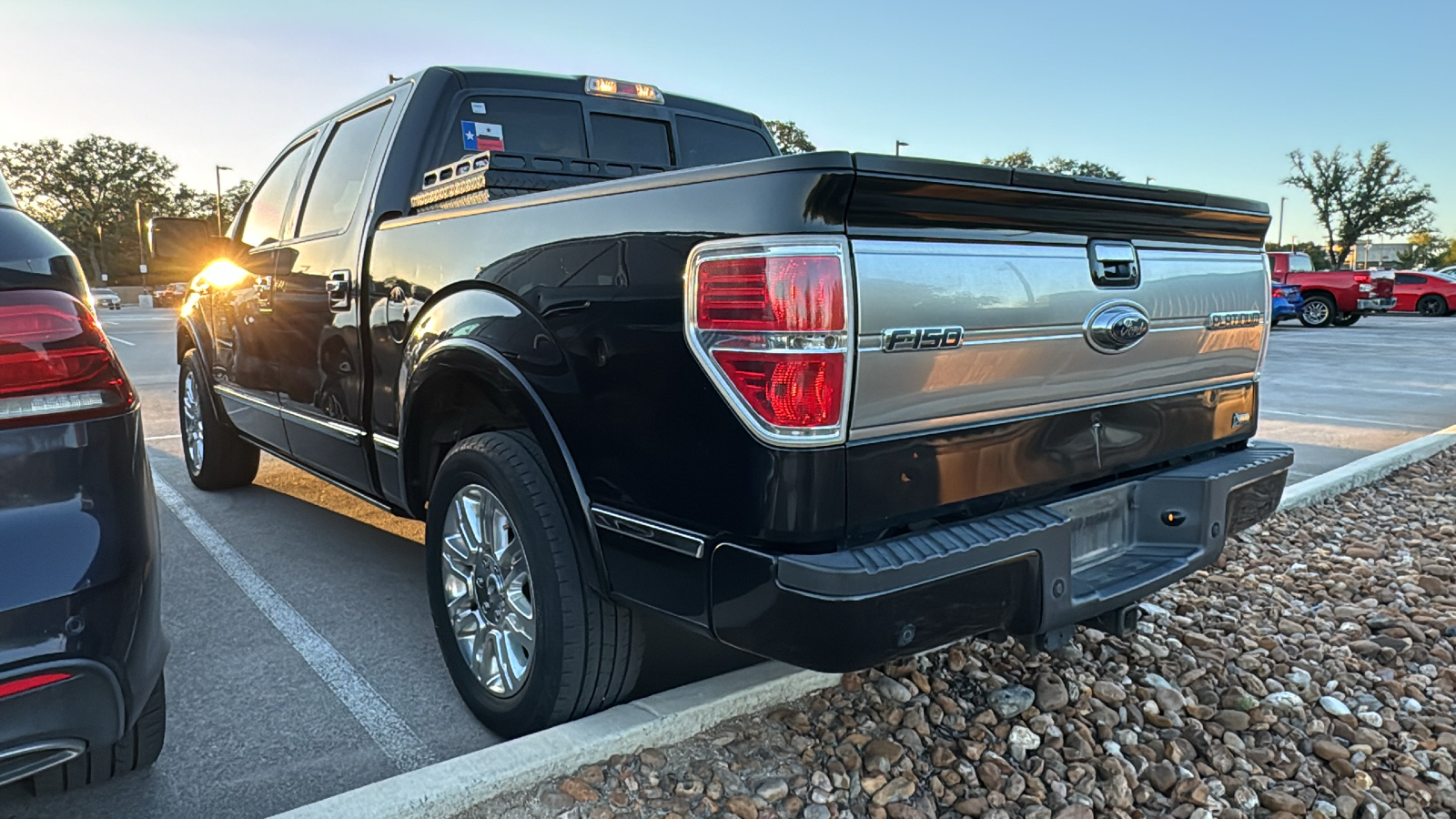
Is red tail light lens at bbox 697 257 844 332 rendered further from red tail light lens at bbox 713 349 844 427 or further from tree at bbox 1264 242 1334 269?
tree at bbox 1264 242 1334 269

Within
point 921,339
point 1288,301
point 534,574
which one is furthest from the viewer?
point 1288,301

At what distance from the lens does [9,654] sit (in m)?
1.73

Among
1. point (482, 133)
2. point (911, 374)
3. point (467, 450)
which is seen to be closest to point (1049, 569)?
point (911, 374)

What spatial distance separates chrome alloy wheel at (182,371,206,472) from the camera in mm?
5422

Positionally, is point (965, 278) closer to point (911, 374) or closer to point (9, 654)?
point (911, 374)

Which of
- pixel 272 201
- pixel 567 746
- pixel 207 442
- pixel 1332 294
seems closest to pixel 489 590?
pixel 567 746

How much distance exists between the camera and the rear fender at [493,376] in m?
2.32

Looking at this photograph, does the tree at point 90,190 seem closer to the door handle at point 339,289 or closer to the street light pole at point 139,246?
the street light pole at point 139,246

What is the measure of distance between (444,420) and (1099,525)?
1889mm

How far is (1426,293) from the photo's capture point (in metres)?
29.1

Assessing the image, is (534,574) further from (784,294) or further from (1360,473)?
(1360,473)

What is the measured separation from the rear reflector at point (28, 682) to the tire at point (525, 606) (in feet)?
3.22

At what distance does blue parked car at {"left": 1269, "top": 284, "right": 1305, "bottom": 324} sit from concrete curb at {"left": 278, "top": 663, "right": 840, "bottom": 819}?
23838 mm

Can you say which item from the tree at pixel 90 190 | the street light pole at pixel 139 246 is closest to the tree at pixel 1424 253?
the street light pole at pixel 139 246
